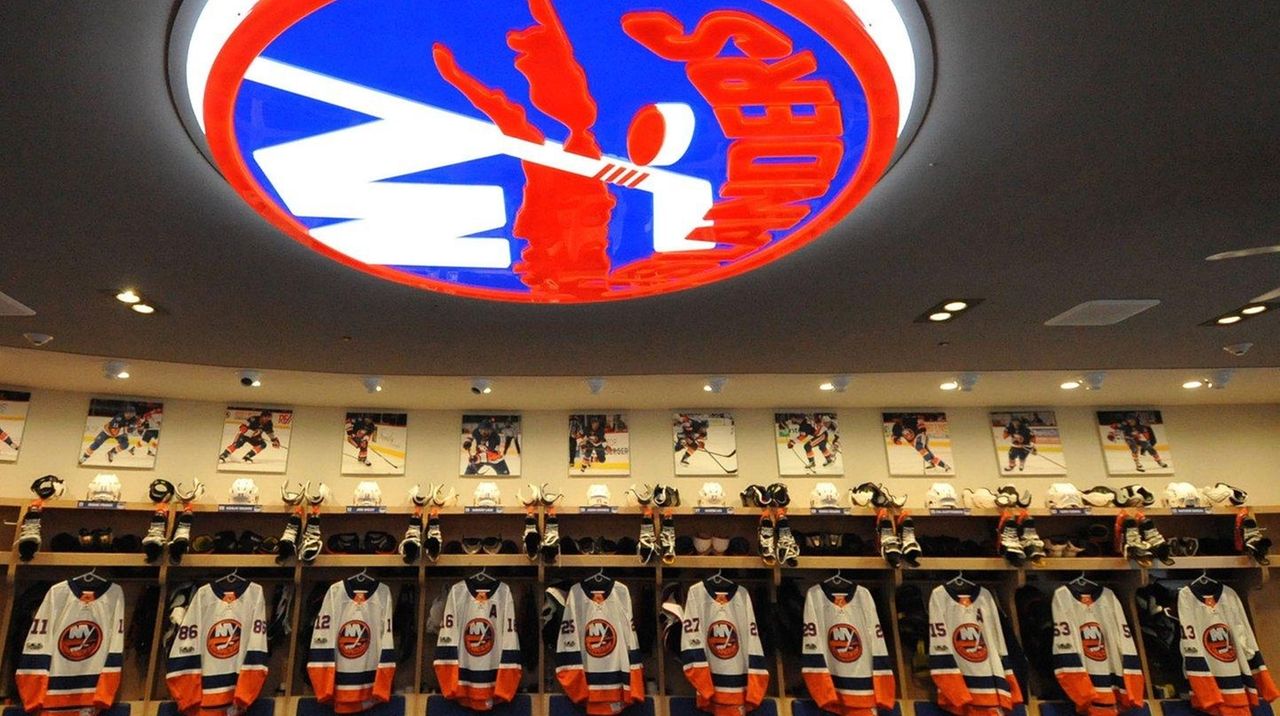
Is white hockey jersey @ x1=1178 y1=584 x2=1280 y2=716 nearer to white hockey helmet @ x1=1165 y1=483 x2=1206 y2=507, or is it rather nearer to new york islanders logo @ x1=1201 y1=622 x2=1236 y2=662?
new york islanders logo @ x1=1201 y1=622 x2=1236 y2=662

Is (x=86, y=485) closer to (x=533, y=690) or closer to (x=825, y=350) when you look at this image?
(x=533, y=690)

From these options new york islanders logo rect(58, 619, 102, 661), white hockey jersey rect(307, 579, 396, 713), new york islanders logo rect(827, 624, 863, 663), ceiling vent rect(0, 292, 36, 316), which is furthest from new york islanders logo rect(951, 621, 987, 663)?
ceiling vent rect(0, 292, 36, 316)

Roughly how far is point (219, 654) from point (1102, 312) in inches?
217

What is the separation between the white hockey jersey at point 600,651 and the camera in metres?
4.56

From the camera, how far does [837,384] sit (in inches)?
191

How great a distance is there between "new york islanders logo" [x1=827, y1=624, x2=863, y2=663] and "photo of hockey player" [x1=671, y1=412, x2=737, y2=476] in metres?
1.37

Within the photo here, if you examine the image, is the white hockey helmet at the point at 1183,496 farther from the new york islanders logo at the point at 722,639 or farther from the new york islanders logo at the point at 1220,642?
the new york islanders logo at the point at 722,639

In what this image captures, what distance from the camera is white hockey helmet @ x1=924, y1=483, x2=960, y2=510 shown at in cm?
510

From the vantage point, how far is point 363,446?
5.47m

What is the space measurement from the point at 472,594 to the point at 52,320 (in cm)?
288

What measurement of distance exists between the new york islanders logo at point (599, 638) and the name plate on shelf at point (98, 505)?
317cm

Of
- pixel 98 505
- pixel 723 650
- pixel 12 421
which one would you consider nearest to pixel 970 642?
pixel 723 650

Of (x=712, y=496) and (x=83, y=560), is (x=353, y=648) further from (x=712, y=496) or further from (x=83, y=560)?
(x=712, y=496)

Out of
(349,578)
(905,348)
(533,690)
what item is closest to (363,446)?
(349,578)
